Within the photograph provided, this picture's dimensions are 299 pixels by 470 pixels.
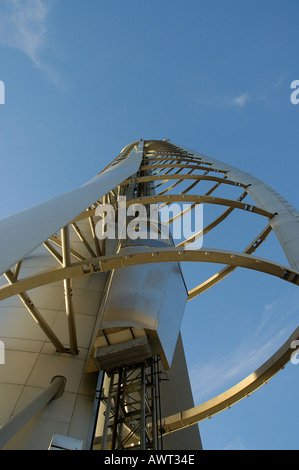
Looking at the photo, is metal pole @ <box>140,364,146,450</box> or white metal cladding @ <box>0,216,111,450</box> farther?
white metal cladding @ <box>0,216,111,450</box>

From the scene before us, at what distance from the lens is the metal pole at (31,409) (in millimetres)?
4775

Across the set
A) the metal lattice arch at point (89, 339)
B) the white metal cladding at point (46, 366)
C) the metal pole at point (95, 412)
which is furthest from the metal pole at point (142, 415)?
the white metal cladding at point (46, 366)

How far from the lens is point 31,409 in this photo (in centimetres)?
553

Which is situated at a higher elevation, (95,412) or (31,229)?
(95,412)

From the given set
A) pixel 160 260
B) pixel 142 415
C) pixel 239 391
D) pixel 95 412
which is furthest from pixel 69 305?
pixel 239 391

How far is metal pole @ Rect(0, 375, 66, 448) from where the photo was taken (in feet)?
15.7

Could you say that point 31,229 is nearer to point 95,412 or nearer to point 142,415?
point 142,415

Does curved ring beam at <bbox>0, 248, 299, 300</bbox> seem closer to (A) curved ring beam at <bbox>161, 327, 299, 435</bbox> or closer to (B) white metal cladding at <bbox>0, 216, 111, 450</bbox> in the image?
(A) curved ring beam at <bbox>161, 327, 299, 435</bbox>

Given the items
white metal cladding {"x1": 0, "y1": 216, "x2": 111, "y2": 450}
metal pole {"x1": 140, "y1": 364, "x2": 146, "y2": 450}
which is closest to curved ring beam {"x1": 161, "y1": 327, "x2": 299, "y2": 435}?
metal pole {"x1": 140, "y1": 364, "x2": 146, "y2": 450}

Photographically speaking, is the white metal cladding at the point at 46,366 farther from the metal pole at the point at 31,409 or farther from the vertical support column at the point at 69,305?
the vertical support column at the point at 69,305

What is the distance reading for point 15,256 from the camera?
2379 millimetres

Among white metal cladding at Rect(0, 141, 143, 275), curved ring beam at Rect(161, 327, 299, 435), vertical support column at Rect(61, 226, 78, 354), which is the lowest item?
white metal cladding at Rect(0, 141, 143, 275)
